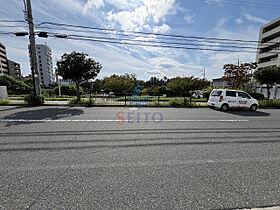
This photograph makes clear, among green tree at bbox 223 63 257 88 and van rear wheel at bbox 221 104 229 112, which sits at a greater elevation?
green tree at bbox 223 63 257 88

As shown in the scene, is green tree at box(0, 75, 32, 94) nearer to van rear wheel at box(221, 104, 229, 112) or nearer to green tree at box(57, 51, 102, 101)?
green tree at box(57, 51, 102, 101)

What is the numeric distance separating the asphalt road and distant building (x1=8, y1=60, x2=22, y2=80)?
261 ft

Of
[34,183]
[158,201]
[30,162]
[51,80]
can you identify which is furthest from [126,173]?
[51,80]

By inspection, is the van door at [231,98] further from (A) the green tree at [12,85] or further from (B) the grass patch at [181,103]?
(A) the green tree at [12,85]

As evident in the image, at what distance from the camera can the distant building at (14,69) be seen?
185 ft

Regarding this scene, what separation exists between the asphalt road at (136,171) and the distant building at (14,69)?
79672 millimetres

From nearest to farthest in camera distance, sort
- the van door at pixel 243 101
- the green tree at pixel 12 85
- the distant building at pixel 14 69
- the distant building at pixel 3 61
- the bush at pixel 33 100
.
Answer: the van door at pixel 243 101 < the bush at pixel 33 100 < the green tree at pixel 12 85 < the distant building at pixel 3 61 < the distant building at pixel 14 69

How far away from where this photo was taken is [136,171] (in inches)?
88.7

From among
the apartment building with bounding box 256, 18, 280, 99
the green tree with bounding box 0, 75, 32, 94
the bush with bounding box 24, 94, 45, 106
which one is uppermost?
the apartment building with bounding box 256, 18, 280, 99

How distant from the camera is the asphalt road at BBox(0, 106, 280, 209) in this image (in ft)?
5.40

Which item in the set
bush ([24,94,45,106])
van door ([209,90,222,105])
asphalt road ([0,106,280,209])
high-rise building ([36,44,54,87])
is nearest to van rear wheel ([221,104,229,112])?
van door ([209,90,222,105])

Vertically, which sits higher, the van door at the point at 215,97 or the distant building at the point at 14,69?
the distant building at the point at 14,69

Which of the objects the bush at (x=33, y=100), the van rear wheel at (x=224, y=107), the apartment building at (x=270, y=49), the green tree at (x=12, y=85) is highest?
the apartment building at (x=270, y=49)

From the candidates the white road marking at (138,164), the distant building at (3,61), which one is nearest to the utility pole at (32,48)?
the white road marking at (138,164)
